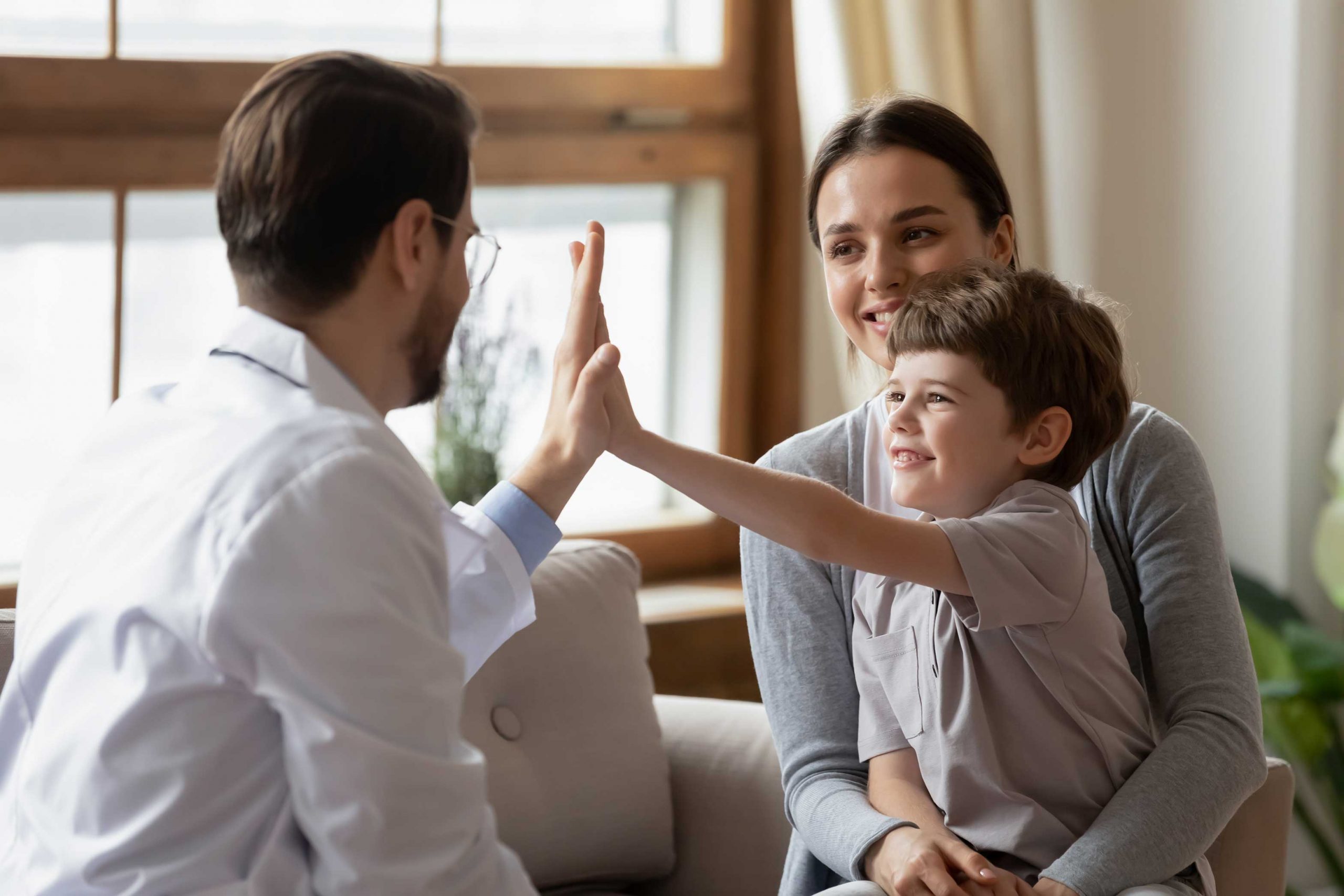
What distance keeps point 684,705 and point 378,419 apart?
1.16 meters

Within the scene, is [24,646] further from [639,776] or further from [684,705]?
[684,705]

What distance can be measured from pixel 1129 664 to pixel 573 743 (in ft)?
2.53

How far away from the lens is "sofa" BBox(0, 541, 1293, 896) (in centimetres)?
193

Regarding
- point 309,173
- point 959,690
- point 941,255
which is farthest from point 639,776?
point 309,173

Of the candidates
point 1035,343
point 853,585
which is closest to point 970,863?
point 853,585

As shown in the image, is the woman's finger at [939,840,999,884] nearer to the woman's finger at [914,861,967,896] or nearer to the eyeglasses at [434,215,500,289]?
the woman's finger at [914,861,967,896]

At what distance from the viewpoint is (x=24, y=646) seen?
1.12 meters

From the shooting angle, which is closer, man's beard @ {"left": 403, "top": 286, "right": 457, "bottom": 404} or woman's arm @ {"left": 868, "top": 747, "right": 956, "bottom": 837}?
man's beard @ {"left": 403, "top": 286, "right": 457, "bottom": 404}

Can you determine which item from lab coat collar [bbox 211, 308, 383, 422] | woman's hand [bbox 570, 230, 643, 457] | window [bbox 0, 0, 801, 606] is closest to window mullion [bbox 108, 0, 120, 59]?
window [bbox 0, 0, 801, 606]

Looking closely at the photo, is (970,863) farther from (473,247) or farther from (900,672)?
(473,247)

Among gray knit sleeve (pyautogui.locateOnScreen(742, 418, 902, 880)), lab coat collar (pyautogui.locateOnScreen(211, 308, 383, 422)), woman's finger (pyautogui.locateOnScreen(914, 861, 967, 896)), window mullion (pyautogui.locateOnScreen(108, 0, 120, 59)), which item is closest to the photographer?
lab coat collar (pyautogui.locateOnScreen(211, 308, 383, 422))

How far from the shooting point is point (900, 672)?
1460 mm

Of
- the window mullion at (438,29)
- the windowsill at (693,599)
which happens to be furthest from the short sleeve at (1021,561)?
the window mullion at (438,29)

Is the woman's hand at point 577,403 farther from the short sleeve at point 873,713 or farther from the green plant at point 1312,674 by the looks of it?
the green plant at point 1312,674
